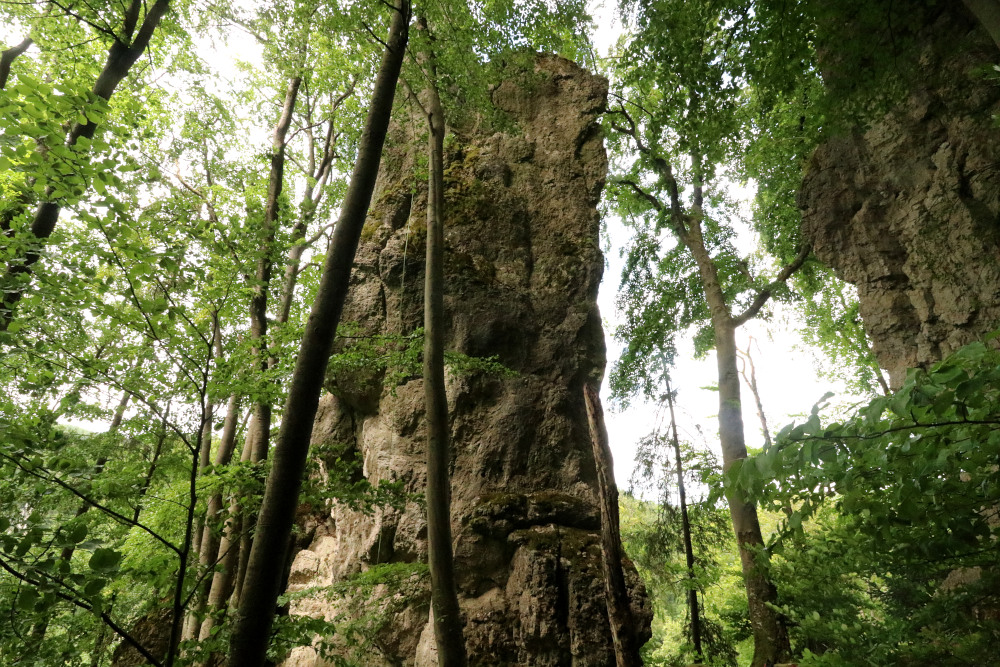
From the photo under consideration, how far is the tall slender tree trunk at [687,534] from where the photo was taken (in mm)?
9188

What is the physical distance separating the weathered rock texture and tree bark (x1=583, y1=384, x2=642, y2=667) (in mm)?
5234

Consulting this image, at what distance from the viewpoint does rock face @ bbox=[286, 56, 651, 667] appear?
20.8ft

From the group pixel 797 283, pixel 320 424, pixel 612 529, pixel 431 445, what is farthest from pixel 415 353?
pixel 797 283

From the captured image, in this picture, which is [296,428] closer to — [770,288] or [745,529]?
[745,529]

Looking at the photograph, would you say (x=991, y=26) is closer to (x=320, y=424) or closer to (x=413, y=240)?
(x=413, y=240)

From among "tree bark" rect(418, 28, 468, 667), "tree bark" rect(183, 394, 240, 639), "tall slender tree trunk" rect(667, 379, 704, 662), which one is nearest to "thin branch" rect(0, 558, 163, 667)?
"tree bark" rect(418, 28, 468, 667)

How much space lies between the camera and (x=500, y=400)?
8.05 m

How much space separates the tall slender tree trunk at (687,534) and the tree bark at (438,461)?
517 centimetres

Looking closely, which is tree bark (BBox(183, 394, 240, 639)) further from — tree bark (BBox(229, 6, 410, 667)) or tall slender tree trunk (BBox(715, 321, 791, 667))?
tall slender tree trunk (BBox(715, 321, 791, 667))

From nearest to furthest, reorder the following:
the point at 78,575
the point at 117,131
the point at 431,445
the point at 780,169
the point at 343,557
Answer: the point at 78,575 < the point at 117,131 < the point at 431,445 < the point at 343,557 < the point at 780,169

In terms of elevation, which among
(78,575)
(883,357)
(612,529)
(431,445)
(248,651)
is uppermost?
(883,357)

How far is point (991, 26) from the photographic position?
4129 mm

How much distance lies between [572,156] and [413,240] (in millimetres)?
3831

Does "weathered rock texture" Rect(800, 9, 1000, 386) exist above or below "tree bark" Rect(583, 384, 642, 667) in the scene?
above
